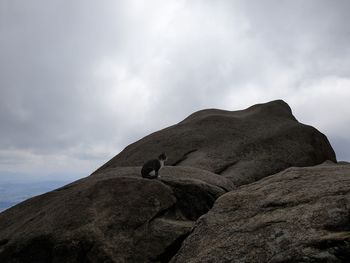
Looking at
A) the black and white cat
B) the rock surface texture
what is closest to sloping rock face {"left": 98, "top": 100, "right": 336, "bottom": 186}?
the rock surface texture

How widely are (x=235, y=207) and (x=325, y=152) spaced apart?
28.0 metres

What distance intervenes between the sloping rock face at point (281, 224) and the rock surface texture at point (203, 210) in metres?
0.04

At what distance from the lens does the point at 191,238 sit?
48.9 feet

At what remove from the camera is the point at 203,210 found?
22953 mm

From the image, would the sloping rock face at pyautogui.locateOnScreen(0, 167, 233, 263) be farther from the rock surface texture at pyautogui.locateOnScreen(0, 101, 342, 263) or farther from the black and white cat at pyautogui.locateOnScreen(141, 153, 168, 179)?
the black and white cat at pyautogui.locateOnScreen(141, 153, 168, 179)

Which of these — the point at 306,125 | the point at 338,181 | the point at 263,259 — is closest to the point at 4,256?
the point at 263,259

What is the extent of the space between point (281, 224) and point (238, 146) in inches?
959

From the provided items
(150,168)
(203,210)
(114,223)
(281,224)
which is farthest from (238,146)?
(281,224)

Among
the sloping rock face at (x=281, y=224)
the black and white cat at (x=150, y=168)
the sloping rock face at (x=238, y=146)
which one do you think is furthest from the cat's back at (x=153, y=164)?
the sloping rock face at (x=238, y=146)

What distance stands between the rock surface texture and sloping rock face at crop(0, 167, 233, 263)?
0.05 m

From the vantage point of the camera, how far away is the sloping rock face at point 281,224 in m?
11.4

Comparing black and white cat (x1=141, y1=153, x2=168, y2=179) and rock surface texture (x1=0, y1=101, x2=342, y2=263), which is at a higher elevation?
black and white cat (x1=141, y1=153, x2=168, y2=179)

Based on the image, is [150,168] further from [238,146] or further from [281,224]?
[238,146]

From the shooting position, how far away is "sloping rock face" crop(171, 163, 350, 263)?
11.4 metres
